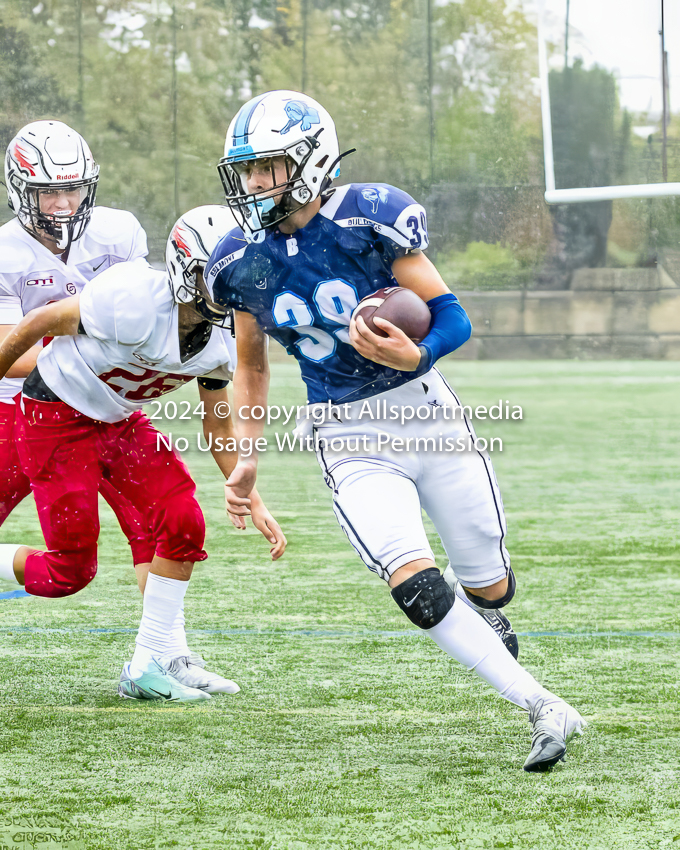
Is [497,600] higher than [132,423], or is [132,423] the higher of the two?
[132,423]

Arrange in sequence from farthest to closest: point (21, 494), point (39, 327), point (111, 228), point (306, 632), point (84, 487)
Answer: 1. point (306, 632)
2. point (111, 228)
3. point (21, 494)
4. point (84, 487)
5. point (39, 327)

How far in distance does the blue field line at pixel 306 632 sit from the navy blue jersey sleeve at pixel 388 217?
145cm

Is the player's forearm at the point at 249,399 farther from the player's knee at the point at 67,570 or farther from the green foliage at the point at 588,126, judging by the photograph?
the green foliage at the point at 588,126

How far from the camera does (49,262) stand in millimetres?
3180

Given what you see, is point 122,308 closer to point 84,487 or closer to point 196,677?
point 84,487

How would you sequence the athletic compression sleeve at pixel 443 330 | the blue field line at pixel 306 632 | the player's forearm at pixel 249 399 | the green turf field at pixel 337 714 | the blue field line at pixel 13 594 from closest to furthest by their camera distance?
the green turf field at pixel 337 714 → the athletic compression sleeve at pixel 443 330 → the player's forearm at pixel 249 399 → the blue field line at pixel 306 632 → the blue field line at pixel 13 594

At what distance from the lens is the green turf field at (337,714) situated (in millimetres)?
1920

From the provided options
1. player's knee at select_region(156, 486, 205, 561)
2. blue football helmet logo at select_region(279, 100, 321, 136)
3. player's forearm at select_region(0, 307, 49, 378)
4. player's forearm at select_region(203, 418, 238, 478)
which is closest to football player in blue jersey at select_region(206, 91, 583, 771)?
blue football helmet logo at select_region(279, 100, 321, 136)

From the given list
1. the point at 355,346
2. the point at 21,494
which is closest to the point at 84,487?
the point at 21,494

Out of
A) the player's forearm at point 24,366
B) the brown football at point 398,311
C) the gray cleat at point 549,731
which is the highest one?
the brown football at point 398,311

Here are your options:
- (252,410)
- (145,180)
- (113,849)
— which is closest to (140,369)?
(252,410)

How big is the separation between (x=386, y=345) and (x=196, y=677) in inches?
46.0

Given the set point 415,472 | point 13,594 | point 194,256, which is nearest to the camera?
point 415,472

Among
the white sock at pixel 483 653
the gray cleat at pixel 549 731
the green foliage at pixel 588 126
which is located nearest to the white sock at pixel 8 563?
the white sock at pixel 483 653
